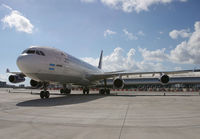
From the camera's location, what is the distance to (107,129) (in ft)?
14.9

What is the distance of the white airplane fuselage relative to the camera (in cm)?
1262

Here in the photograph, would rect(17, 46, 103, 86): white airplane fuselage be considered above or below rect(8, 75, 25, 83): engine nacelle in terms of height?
above

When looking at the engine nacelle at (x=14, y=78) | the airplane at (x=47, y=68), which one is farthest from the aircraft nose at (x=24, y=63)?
the engine nacelle at (x=14, y=78)

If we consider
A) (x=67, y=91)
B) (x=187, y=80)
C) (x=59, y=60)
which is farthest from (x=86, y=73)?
(x=187, y=80)

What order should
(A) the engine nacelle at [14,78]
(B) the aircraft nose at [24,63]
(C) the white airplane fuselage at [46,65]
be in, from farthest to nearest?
(A) the engine nacelle at [14,78]
(C) the white airplane fuselage at [46,65]
(B) the aircraft nose at [24,63]

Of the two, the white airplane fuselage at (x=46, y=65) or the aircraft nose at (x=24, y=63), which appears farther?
the white airplane fuselage at (x=46, y=65)

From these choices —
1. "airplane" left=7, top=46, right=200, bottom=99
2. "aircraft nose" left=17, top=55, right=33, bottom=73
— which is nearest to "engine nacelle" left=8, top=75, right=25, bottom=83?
"airplane" left=7, top=46, right=200, bottom=99

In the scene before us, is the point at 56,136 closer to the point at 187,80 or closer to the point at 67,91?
the point at 67,91

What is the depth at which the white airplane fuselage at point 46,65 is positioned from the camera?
1262cm

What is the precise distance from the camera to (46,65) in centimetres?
1383

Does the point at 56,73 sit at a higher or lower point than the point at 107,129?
higher

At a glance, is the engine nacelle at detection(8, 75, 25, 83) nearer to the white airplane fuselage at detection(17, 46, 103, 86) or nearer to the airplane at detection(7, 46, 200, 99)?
the airplane at detection(7, 46, 200, 99)

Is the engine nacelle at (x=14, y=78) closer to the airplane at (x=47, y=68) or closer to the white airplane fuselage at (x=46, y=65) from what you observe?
the airplane at (x=47, y=68)

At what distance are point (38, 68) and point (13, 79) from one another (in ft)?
31.2
